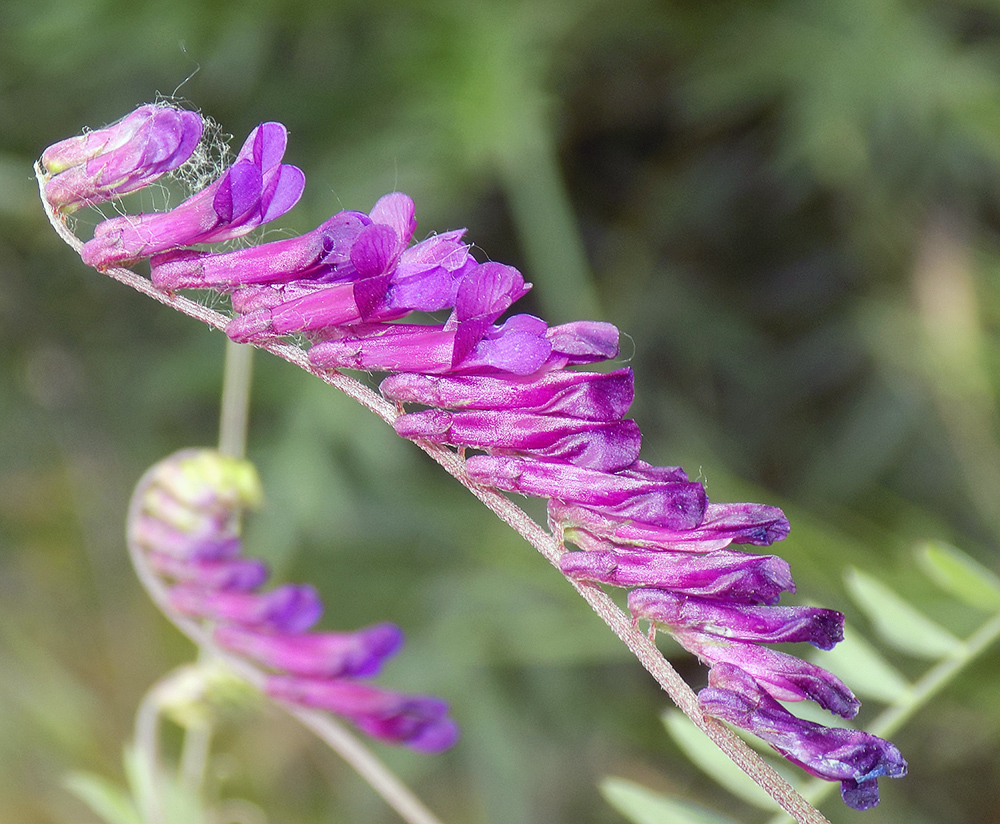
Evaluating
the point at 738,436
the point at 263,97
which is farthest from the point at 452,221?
the point at 738,436

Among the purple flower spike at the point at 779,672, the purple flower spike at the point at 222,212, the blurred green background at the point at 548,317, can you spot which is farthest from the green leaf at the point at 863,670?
the blurred green background at the point at 548,317

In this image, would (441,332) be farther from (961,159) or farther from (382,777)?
(961,159)

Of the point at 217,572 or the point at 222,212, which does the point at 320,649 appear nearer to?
the point at 217,572

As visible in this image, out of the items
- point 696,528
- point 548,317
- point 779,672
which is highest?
point 548,317

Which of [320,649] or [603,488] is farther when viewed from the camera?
[320,649]

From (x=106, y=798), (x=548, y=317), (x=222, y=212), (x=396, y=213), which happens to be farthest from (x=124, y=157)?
(x=548, y=317)

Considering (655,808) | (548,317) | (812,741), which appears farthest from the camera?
(548,317)
